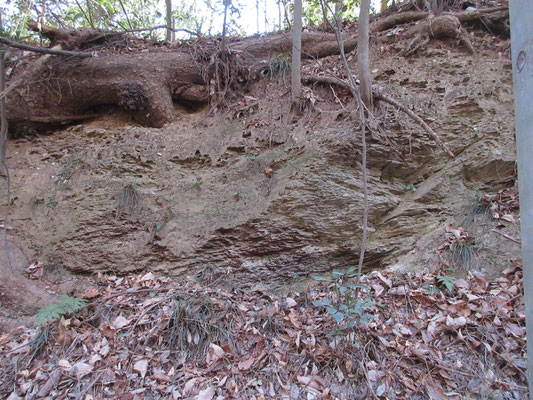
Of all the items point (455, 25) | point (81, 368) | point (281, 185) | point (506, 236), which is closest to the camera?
point (81, 368)

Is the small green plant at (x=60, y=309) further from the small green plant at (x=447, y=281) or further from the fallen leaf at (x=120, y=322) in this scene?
the small green plant at (x=447, y=281)

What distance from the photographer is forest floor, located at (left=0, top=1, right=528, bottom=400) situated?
9.37 feet

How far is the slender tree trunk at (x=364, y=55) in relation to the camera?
15.5ft

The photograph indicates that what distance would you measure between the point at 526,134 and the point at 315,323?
112 inches

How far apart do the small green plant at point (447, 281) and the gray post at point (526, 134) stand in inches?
103

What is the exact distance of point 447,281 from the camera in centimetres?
351

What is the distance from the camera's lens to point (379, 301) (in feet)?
11.6

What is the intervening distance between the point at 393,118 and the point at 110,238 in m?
4.69

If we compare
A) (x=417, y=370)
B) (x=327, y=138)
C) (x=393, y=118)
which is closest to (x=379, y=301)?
(x=417, y=370)

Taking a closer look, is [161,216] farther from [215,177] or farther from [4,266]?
[4,266]

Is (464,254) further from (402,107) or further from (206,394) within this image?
(206,394)

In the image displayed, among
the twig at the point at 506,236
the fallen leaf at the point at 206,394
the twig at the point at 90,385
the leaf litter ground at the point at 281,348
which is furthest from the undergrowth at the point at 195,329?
the twig at the point at 506,236

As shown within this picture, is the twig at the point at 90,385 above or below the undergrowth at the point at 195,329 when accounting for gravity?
below

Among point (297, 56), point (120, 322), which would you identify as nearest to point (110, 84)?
point (297, 56)
